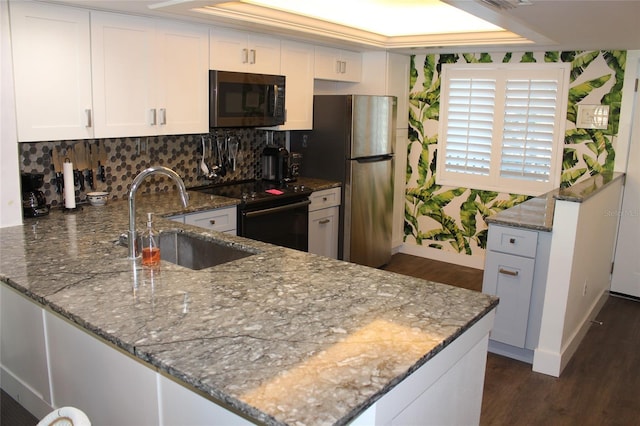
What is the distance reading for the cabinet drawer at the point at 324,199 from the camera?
14.5 feet

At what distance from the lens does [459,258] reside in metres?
5.43

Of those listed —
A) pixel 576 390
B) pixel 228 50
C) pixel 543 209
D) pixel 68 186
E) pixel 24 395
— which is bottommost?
pixel 576 390

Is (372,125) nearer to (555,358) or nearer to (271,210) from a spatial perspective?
(271,210)

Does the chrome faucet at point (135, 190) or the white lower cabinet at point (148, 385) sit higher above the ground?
the chrome faucet at point (135, 190)

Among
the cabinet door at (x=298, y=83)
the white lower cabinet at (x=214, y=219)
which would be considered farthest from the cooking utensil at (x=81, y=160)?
the cabinet door at (x=298, y=83)

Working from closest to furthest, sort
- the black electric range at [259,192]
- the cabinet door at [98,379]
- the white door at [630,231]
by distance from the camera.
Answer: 1. the cabinet door at [98,379]
2. the black electric range at [259,192]
3. the white door at [630,231]

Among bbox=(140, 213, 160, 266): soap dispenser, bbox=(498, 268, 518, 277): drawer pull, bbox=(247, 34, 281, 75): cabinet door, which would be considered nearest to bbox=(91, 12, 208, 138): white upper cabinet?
bbox=(247, 34, 281, 75): cabinet door

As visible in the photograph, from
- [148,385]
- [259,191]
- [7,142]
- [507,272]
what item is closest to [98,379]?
[148,385]

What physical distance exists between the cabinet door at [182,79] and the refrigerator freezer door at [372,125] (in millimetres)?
1344

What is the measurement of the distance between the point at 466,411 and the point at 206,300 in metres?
1.05

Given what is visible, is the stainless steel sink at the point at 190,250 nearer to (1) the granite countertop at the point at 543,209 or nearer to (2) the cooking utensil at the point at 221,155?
(2) the cooking utensil at the point at 221,155

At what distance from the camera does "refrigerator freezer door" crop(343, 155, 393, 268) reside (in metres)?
4.69

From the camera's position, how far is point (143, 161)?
384 cm

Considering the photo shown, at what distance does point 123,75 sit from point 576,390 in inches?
129
